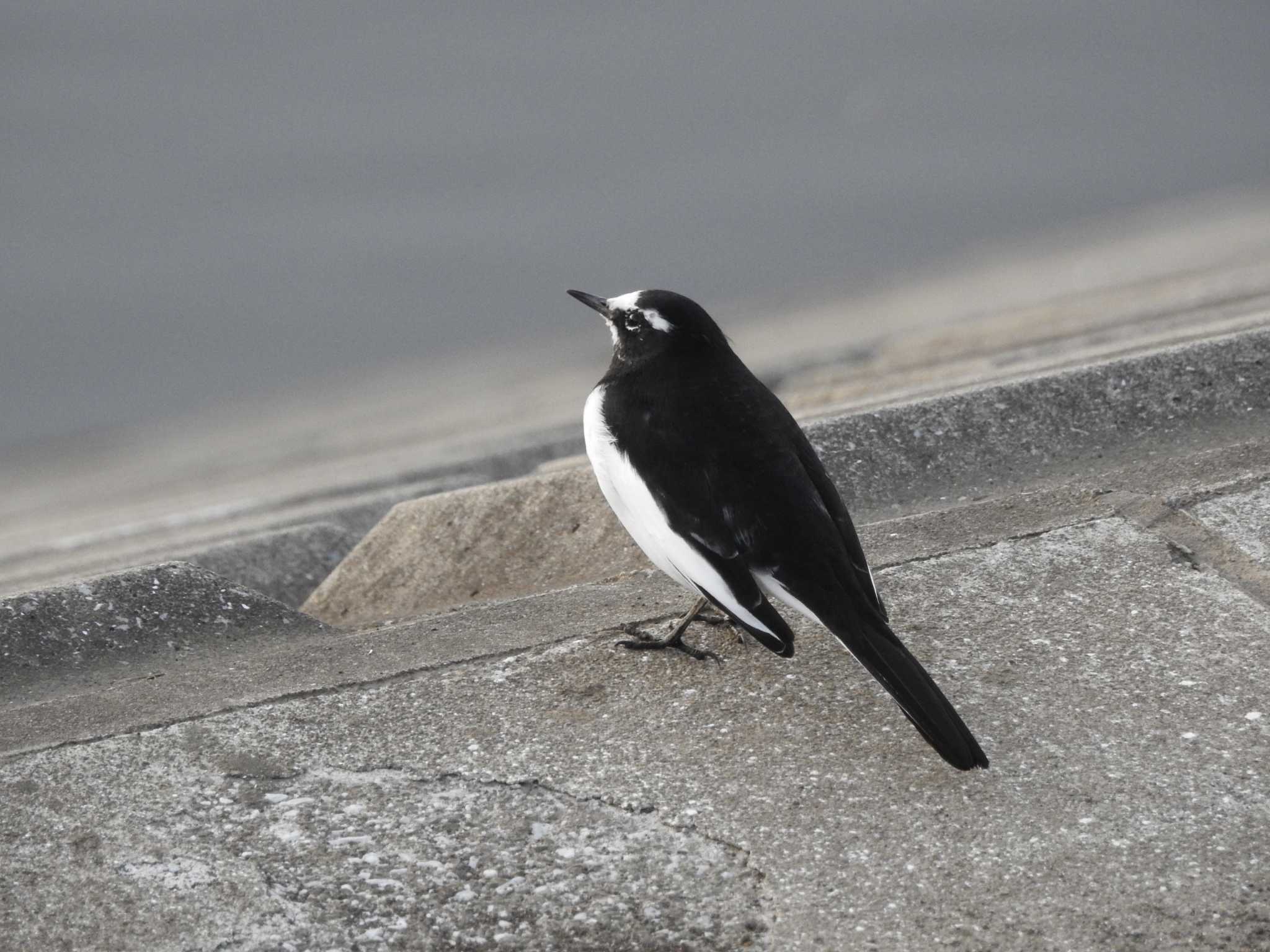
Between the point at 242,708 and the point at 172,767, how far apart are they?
23 centimetres

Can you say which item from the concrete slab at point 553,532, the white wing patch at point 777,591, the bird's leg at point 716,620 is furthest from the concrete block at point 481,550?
the white wing patch at point 777,591

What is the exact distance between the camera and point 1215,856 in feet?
7.29

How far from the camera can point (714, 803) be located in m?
2.44

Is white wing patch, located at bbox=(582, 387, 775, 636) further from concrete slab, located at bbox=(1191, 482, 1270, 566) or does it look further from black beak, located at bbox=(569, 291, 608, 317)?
concrete slab, located at bbox=(1191, 482, 1270, 566)

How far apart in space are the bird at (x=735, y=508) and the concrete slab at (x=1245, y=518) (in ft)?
2.57

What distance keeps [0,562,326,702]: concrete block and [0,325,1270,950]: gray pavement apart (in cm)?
2

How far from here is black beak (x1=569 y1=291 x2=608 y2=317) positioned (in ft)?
11.2

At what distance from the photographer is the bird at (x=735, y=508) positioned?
2.58 m

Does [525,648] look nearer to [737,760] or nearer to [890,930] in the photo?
[737,760]

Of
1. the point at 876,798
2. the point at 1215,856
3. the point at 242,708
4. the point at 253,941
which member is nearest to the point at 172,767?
the point at 242,708

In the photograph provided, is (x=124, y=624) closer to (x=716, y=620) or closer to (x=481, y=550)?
(x=481, y=550)

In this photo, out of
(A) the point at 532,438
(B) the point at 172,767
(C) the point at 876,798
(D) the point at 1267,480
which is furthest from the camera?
(A) the point at 532,438

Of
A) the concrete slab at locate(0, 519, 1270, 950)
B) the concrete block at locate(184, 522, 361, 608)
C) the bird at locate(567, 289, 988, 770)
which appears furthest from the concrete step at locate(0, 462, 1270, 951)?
the concrete block at locate(184, 522, 361, 608)

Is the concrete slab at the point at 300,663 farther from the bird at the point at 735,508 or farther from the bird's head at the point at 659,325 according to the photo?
the bird's head at the point at 659,325
